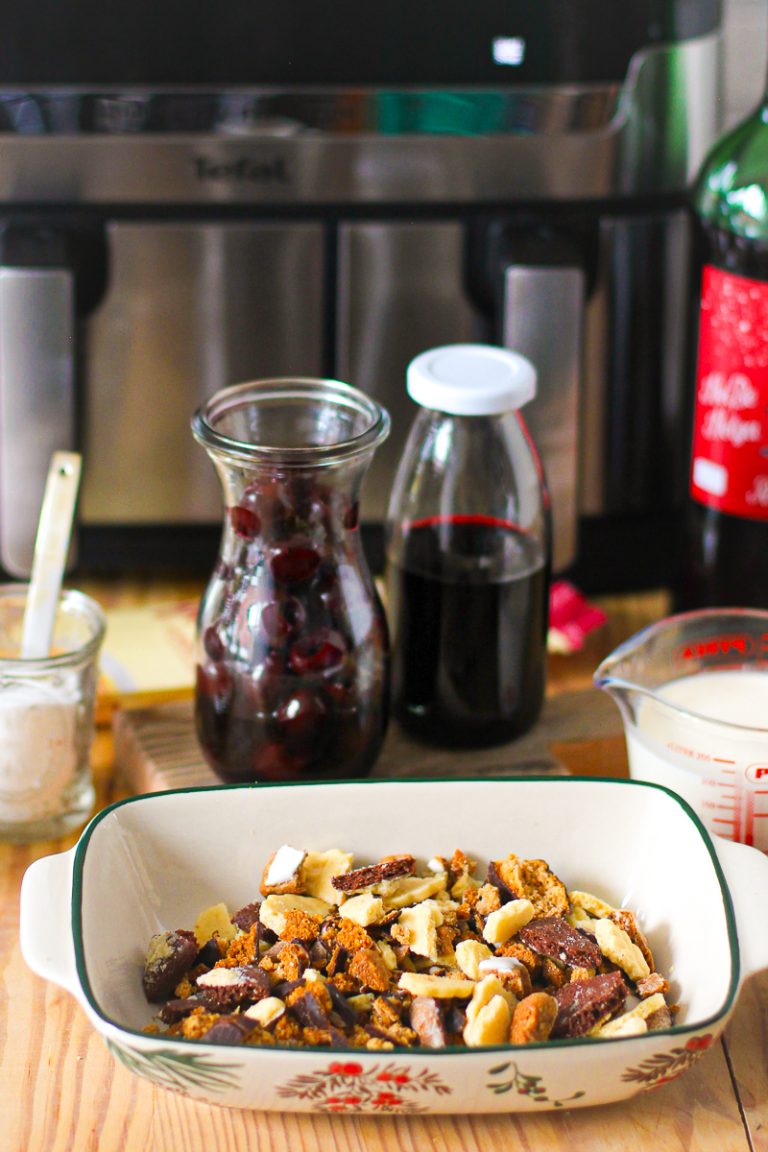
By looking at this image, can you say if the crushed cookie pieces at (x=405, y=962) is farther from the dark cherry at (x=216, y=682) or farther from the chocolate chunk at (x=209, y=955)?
the dark cherry at (x=216, y=682)

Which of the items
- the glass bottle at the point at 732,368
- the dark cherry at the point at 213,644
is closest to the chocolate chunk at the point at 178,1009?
the dark cherry at the point at 213,644

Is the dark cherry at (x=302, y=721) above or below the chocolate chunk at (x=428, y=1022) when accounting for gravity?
above

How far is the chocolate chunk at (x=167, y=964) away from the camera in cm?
67

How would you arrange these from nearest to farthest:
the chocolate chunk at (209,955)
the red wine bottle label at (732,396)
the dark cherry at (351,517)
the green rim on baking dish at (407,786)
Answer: the green rim on baking dish at (407,786)
the chocolate chunk at (209,955)
the dark cherry at (351,517)
the red wine bottle label at (732,396)

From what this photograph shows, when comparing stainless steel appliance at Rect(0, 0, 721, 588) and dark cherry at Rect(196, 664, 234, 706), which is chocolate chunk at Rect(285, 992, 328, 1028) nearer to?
dark cherry at Rect(196, 664, 234, 706)

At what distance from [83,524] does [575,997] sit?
57cm

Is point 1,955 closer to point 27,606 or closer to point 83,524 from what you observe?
point 27,606

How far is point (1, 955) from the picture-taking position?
0.76 metres

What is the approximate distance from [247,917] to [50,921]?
11 centimetres

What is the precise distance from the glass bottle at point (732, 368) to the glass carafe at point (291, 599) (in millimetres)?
251

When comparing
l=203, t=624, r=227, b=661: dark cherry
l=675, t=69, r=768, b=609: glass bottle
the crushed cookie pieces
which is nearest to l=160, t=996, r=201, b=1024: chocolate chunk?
the crushed cookie pieces

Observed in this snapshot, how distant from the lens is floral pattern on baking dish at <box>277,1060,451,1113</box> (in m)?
0.58

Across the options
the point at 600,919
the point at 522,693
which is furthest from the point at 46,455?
the point at 600,919

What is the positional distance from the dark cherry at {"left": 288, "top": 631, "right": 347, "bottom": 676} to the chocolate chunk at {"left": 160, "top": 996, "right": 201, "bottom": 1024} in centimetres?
20
